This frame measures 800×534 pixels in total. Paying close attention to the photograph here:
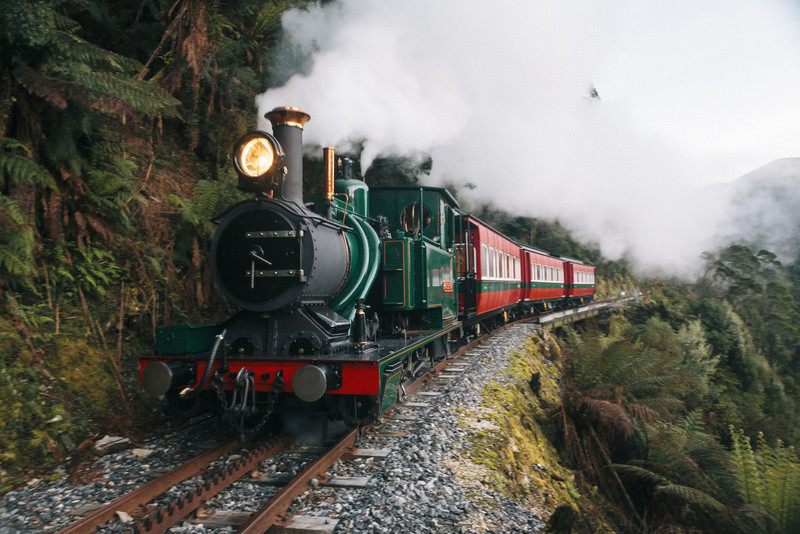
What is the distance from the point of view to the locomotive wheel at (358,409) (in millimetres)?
4094

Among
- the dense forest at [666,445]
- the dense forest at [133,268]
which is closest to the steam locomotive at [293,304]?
the dense forest at [133,268]

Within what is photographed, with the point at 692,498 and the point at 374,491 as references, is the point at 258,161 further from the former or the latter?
the point at 692,498

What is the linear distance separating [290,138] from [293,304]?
1.53 m

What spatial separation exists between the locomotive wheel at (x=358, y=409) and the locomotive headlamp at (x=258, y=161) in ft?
6.30

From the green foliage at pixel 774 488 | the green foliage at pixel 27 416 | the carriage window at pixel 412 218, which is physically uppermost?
the carriage window at pixel 412 218

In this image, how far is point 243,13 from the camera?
10.0m

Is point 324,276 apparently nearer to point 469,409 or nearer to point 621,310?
point 469,409

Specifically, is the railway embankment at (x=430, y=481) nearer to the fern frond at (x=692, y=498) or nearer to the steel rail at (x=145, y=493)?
the steel rail at (x=145, y=493)

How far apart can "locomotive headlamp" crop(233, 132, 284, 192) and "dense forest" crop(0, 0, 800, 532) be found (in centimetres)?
187

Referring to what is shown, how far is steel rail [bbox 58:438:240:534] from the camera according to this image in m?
2.84

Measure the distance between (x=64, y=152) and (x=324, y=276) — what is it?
3091mm

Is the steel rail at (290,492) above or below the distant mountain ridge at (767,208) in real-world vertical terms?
below

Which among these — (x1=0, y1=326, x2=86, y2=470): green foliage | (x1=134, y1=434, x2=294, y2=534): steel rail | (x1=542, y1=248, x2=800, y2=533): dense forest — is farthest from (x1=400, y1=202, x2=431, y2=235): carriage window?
(x1=0, y1=326, x2=86, y2=470): green foliage

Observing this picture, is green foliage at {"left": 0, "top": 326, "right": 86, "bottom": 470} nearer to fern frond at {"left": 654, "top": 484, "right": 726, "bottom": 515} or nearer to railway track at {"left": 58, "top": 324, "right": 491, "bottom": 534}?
railway track at {"left": 58, "top": 324, "right": 491, "bottom": 534}
